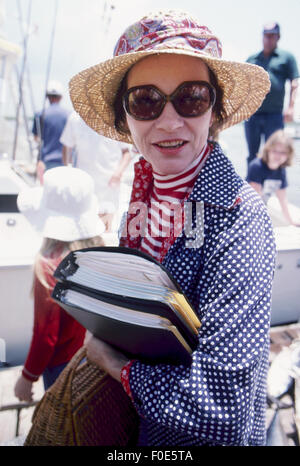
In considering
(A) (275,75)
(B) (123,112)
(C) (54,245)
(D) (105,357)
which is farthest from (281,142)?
(D) (105,357)

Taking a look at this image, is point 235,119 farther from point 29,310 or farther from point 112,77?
point 29,310

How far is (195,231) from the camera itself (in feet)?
2.53

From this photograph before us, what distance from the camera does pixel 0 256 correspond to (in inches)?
73.6

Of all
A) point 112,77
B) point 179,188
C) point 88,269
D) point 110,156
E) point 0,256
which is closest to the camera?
point 88,269

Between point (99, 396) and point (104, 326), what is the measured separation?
0.73 ft

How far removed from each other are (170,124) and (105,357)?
0.62 m

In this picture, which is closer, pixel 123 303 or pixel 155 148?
pixel 123 303

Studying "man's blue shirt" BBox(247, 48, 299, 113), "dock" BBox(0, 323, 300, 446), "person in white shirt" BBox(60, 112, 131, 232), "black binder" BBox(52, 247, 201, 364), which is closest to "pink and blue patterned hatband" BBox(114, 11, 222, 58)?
"black binder" BBox(52, 247, 201, 364)

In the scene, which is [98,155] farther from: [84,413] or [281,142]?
[84,413]

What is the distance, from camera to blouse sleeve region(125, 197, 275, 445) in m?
0.62

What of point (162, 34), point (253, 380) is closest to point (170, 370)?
point (253, 380)

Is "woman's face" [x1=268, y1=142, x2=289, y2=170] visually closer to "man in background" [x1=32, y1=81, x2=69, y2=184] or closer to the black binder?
"man in background" [x1=32, y1=81, x2=69, y2=184]

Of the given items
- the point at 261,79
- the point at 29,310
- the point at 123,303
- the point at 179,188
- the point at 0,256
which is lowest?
the point at 29,310

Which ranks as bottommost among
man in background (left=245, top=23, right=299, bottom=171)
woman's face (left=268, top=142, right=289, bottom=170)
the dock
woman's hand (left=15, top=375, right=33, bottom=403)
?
the dock
